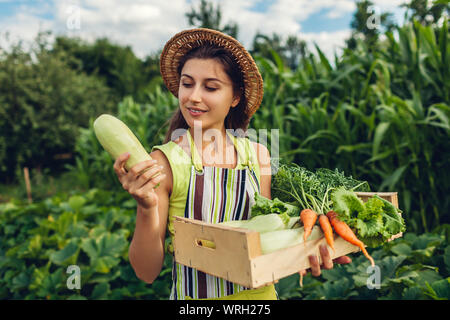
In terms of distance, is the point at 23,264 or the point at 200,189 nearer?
the point at 200,189

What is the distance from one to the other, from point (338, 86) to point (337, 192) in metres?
2.69

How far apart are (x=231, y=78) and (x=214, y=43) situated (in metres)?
0.16

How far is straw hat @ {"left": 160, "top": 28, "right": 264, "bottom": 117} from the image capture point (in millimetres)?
1369

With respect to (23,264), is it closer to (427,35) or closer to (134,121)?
(134,121)

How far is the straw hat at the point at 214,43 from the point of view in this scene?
1369 millimetres

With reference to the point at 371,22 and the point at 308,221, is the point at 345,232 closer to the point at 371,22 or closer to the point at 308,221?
the point at 308,221

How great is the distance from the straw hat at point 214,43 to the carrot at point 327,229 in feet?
2.05

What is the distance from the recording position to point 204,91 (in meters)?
1.34

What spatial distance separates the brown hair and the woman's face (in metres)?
0.03

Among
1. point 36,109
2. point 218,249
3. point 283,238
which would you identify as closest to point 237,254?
point 218,249

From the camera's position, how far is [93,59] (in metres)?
19.1

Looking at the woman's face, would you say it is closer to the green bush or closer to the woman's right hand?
the woman's right hand
